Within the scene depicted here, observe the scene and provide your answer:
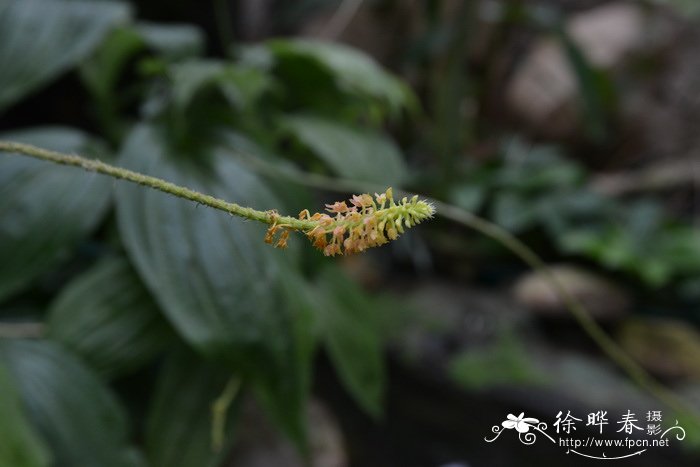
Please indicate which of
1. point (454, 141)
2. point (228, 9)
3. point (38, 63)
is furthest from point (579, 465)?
point (454, 141)

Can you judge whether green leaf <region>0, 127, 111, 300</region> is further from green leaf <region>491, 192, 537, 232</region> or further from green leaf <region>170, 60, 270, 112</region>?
green leaf <region>491, 192, 537, 232</region>

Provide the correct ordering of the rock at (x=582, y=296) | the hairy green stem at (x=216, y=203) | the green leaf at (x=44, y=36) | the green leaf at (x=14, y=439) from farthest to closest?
the rock at (x=582, y=296)
the green leaf at (x=44, y=36)
the green leaf at (x=14, y=439)
the hairy green stem at (x=216, y=203)

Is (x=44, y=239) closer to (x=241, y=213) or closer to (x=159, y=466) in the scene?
(x=159, y=466)

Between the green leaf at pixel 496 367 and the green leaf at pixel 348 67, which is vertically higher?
the green leaf at pixel 496 367

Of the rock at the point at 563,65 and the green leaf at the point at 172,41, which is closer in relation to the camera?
the green leaf at the point at 172,41

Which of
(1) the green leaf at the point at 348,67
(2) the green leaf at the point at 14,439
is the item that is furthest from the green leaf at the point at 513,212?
(2) the green leaf at the point at 14,439

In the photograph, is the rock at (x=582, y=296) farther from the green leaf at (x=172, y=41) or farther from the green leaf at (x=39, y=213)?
the green leaf at (x=39, y=213)

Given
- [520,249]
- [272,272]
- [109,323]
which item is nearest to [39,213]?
[109,323]
